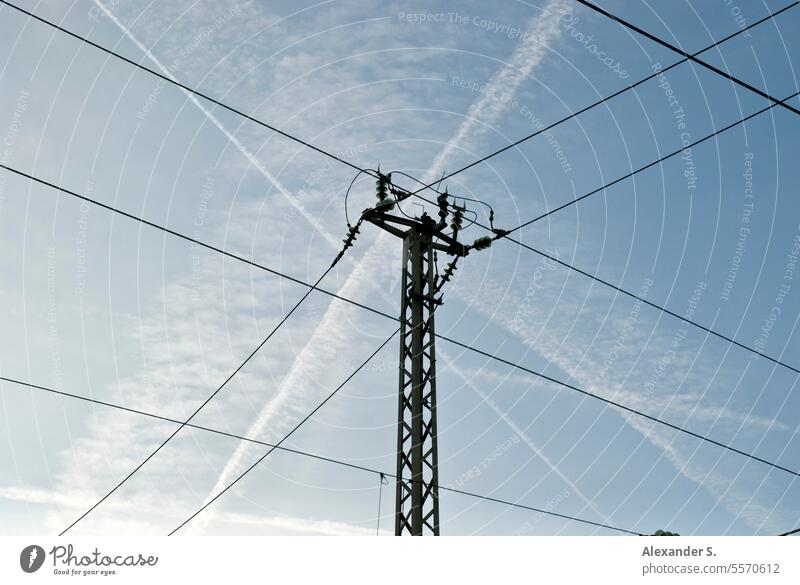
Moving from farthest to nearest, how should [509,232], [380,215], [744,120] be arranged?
[509,232], [380,215], [744,120]

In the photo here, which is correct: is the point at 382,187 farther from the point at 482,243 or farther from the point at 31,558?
the point at 31,558

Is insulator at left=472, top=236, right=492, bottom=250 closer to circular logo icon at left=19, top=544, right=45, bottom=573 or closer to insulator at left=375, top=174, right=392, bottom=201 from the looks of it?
insulator at left=375, top=174, right=392, bottom=201

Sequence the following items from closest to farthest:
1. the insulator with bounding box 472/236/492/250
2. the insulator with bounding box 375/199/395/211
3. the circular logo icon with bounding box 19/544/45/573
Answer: the circular logo icon with bounding box 19/544/45/573 → the insulator with bounding box 375/199/395/211 → the insulator with bounding box 472/236/492/250

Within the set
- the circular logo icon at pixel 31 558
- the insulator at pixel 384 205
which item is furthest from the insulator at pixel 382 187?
the circular logo icon at pixel 31 558

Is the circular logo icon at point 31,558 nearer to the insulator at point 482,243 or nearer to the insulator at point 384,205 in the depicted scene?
the insulator at point 384,205

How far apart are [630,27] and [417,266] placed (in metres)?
5.18

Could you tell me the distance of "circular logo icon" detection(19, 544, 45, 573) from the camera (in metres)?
7.46

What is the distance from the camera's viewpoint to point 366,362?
48.8ft

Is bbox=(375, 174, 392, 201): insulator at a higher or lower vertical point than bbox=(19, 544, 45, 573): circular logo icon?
higher

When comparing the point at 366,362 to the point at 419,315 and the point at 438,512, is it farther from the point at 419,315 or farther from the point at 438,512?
the point at 438,512

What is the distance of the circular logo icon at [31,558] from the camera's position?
7.46 meters

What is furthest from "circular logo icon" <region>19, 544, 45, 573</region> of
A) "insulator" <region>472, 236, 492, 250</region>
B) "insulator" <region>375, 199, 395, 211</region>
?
"insulator" <region>472, 236, 492, 250</region>

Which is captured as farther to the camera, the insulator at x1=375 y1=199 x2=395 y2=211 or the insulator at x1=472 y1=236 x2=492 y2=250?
the insulator at x1=472 y1=236 x2=492 y2=250

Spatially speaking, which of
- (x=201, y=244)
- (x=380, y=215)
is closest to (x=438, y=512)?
(x=380, y=215)
